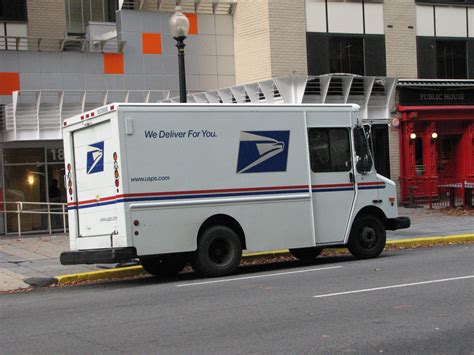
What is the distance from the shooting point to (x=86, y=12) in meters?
24.6

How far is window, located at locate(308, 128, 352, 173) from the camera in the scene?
13.1 metres

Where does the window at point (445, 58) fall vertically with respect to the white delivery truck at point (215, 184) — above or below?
above

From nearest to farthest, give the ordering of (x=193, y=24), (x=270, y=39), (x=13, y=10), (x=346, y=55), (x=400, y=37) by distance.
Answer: (x=13, y=10)
(x=270, y=39)
(x=193, y=24)
(x=346, y=55)
(x=400, y=37)

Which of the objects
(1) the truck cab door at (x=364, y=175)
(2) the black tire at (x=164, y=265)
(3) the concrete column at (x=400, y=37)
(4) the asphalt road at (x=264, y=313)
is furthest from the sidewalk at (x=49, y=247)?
(3) the concrete column at (x=400, y=37)

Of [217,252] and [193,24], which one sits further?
[193,24]

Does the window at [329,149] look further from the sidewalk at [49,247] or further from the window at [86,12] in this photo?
the window at [86,12]

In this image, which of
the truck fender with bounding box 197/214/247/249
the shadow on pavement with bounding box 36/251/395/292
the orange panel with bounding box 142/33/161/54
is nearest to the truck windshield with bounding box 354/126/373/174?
the shadow on pavement with bounding box 36/251/395/292

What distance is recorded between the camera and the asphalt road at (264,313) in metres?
6.91

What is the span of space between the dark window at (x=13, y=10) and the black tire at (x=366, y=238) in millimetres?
14401

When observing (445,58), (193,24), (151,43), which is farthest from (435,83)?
(151,43)

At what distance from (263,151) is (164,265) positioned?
2794mm

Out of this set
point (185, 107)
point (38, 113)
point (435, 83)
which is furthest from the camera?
point (435, 83)

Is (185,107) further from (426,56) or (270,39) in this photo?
(426,56)

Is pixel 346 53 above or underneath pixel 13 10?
underneath
